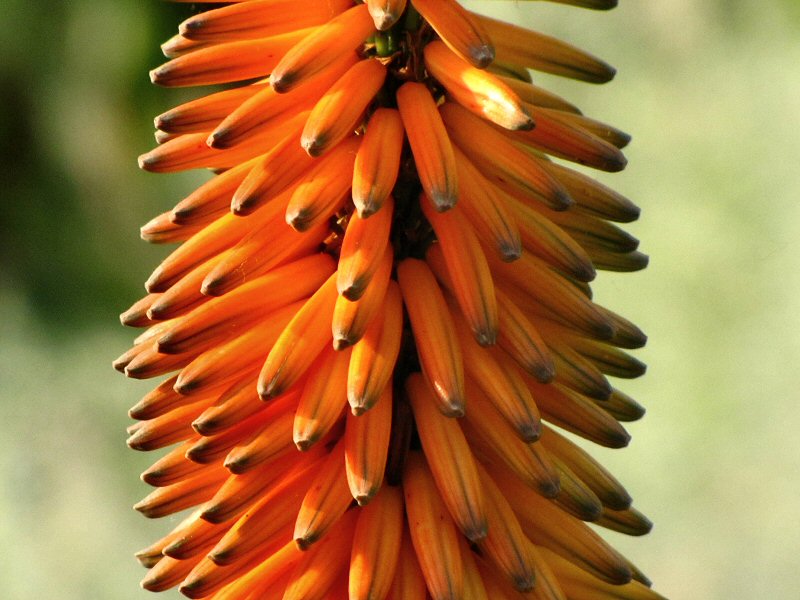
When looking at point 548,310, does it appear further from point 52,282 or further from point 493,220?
point 52,282

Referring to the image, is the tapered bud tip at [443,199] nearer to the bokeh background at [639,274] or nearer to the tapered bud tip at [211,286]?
the tapered bud tip at [211,286]

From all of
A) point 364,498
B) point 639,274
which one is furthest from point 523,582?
point 639,274

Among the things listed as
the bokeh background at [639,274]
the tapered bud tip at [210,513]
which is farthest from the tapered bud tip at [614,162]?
the bokeh background at [639,274]

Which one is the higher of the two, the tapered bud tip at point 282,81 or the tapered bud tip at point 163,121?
the tapered bud tip at point 282,81

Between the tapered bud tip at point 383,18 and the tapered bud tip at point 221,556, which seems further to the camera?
the tapered bud tip at point 221,556

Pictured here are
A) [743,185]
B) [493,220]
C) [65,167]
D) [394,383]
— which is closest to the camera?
[493,220]

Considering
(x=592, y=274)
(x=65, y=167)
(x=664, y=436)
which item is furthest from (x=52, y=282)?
(x=592, y=274)
